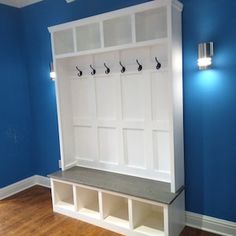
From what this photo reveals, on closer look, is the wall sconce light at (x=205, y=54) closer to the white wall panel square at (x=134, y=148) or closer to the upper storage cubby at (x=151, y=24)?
the upper storage cubby at (x=151, y=24)

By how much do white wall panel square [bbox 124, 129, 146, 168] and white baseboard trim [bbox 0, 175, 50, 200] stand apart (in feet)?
5.00

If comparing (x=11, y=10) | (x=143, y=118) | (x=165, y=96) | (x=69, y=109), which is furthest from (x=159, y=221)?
(x=11, y=10)

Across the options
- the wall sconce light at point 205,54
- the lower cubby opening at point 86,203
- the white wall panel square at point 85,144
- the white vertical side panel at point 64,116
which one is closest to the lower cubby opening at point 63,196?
the lower cubby opening at point 86,203

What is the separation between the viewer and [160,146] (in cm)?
257

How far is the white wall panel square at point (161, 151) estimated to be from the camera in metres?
2.54

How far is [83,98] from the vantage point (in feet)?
9.96

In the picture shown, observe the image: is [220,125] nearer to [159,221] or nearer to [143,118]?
[143,118]

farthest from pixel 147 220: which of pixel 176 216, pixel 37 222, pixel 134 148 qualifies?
pixel 37 222

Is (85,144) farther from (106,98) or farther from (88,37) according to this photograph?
(88,37)

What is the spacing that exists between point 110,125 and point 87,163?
0.63 meters

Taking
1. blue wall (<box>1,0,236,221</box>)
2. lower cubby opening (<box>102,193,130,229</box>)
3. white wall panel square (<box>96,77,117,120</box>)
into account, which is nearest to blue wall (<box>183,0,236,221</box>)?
blue wall (<box>1,0,236,221</box>)

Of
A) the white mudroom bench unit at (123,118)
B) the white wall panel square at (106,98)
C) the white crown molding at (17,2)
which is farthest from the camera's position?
the white crown molding at (17,2)

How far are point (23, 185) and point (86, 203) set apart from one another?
125 cm

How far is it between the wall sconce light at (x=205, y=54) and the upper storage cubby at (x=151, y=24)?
1.10 ft
